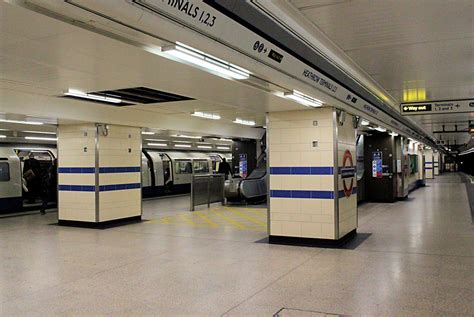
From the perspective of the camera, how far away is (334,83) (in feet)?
19.4

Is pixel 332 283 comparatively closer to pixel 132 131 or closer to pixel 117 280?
pixel 117 280

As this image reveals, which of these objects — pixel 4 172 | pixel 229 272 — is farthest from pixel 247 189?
pixel 229 272

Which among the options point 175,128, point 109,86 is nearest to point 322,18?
point 109,86

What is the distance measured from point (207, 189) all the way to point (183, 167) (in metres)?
6.72

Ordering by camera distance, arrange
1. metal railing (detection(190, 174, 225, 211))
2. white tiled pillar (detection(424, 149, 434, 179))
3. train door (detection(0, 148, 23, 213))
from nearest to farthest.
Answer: train door (detection(0, 148, 23, 213))
metal railing (detection(190, 174, 225, 211))
white tiled pillar (detection(424, 149, 434, 179))

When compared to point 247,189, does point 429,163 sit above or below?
above

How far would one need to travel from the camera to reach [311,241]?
25.1 feet

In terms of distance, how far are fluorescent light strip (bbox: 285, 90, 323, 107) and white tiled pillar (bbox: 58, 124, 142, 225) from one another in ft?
17.6

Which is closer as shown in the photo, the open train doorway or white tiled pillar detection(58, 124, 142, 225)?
white tiled pillar detection(58, 124, 142, 225)

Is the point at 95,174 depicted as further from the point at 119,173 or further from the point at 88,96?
the point at 88,96

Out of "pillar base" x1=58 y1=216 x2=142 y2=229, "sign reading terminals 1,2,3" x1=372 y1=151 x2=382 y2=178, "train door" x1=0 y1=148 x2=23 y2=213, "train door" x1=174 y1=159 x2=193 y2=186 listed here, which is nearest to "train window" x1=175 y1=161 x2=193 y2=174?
"train door" x1=174 y1=159 x2=193 y2=186

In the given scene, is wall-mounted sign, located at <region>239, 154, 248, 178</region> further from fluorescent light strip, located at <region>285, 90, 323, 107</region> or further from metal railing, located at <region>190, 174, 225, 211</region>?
fluorescent light strip, located at <region>285, 90, 323, 107</region>

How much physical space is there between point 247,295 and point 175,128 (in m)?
7.98

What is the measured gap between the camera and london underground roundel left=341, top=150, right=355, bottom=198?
806cm
